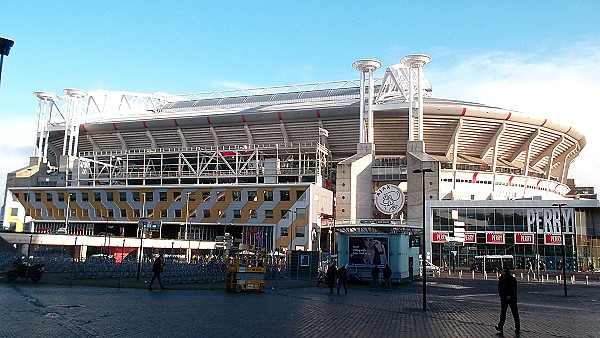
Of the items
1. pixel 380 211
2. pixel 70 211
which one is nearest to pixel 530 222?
pixel 380 211

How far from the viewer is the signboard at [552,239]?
60.8 meters

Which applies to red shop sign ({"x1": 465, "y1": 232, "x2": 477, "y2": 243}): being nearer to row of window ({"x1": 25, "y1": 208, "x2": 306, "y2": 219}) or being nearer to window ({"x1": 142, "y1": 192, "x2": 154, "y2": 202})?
row of window ({"x1": 25, "y1": 208, "x2": 306, "y2": 219})

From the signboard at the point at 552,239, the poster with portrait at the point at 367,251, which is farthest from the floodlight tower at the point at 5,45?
the signboard at the point at 552,239

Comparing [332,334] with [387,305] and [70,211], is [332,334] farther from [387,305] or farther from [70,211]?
[70,211]

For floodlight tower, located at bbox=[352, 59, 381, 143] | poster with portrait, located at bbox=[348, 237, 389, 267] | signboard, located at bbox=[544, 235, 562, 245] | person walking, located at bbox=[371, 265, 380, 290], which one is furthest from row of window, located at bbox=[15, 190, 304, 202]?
person walking, located at bbox=[371, 265, 380, 290]

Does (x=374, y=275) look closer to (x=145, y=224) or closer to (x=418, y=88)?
(x=145, y=224)

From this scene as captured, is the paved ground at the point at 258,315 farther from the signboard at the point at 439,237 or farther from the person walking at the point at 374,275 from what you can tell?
the signboard at the point at 439,237

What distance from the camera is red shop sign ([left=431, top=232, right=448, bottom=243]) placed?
6406 centimetres

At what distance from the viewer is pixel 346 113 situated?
7725 centimetres

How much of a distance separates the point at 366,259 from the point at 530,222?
118 feet

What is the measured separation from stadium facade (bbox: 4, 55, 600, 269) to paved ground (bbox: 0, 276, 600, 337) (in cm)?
4057

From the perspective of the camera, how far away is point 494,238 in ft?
205

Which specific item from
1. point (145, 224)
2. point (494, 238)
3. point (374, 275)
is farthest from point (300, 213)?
point (145, 224)

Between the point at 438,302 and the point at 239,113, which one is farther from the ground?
the point at 239,113
